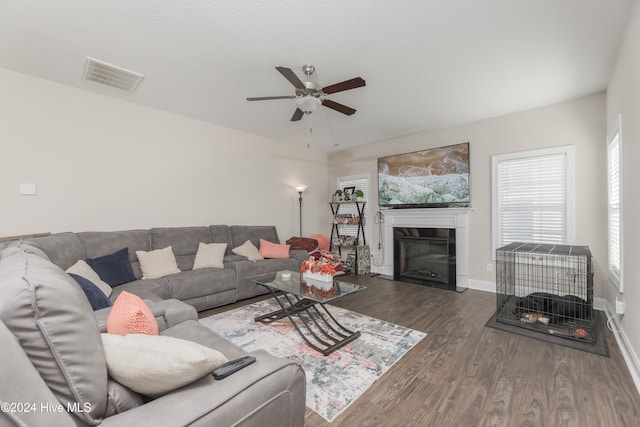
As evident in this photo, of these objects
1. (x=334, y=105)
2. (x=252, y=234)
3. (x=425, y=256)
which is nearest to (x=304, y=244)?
(x=252, y=234)

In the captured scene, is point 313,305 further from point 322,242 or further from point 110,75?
point 110,75

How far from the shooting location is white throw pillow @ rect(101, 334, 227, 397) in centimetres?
85

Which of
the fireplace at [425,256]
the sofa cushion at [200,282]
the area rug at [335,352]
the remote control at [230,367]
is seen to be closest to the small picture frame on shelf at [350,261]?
the fireplace at [425,256]

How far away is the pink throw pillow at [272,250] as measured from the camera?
172 inches

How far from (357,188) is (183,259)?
11.9ft

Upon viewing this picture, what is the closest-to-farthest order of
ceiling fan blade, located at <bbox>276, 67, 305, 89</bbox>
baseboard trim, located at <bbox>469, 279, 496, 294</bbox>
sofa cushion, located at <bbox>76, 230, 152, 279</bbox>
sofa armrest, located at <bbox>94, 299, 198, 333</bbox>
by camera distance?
1. sofa armrest, located at <bbox>94, 299, 198, 333</bbox>
2. ceiling fan blade, located at <bbox>276, 67, 305, 89</bbox>
3. sofa cushion, located at <bbox>76, 230, 152, 279</bbox>
4. baseboard trim, located at <bbox>469, 279, 496, 294</bbox>

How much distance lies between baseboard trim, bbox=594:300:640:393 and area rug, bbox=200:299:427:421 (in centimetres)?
141

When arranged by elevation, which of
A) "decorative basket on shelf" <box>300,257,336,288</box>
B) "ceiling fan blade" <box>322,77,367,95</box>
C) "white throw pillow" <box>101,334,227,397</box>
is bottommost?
"decorative basket on shelf" <box>300,257,336,288</box>

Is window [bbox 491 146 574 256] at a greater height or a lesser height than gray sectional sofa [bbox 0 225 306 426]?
greater

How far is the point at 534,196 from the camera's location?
384 cm

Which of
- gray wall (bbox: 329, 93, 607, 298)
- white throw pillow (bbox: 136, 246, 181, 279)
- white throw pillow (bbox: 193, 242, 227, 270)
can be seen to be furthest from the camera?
white throw pillow (bbox: 193, 242, 227, 270)

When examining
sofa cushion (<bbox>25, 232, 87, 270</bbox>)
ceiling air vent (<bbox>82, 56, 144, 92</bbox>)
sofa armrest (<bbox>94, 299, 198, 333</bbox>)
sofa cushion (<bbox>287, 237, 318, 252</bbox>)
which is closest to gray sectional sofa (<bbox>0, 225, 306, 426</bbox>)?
sofa armrest (<bbox>94, 299, 198, 333</bbox>)

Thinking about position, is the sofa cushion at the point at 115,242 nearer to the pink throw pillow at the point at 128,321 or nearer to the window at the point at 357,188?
the pink throw pillow at the point at 128,321

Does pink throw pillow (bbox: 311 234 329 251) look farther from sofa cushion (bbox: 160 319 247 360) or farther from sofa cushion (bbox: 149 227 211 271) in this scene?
sofa cushion (bbox: 160 319 247 360)
